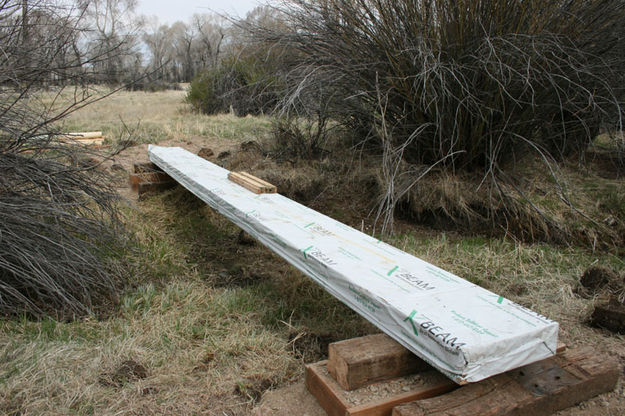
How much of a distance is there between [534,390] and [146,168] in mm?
4712

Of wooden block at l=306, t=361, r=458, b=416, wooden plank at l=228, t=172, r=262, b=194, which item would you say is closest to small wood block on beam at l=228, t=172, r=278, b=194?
wooden plank at l=228, t=172, r=262, b=194

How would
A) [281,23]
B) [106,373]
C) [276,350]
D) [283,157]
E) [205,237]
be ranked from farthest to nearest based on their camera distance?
[283,157] → [281,23] → [205,237] → [276,350] → [106,373]

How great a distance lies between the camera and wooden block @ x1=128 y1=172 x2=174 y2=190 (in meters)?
5.41

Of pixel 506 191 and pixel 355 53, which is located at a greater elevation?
pixel 355 53

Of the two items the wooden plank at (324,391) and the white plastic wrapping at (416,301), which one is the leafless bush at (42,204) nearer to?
the white plastic wrapping at (416,301)

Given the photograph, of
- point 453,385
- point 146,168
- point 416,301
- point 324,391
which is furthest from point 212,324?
point 146,168

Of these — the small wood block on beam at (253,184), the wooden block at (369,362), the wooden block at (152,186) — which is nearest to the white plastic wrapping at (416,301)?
the wooden block at (369,362)

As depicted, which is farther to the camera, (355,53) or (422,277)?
(355,53)

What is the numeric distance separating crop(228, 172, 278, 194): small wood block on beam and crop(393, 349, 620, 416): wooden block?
2.41 m

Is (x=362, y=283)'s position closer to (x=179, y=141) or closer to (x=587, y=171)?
(x=587, y=171)

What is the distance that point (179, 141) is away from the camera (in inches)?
296

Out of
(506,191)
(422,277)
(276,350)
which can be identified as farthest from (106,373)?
(506,191)

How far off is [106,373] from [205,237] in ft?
7.48

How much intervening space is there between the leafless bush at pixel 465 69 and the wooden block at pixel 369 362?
1.91 m
